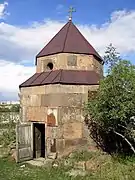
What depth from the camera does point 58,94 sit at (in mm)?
13531

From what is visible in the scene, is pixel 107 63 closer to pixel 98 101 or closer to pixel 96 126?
pixel 98 101

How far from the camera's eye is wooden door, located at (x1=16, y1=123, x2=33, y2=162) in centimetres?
1377

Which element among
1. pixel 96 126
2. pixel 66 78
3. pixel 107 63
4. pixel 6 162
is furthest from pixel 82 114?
pixel 6 162

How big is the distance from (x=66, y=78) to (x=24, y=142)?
11.6 ft

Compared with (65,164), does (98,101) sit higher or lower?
higher

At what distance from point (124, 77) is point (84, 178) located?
3843 mm

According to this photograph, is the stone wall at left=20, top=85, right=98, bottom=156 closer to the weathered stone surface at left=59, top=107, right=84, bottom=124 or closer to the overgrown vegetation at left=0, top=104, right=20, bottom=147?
the weathered stone surface at left=59, top=107, right=84, bottom=124

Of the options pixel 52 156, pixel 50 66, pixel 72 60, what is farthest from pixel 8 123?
pixel 72 60

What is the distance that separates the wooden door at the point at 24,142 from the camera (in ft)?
45.2

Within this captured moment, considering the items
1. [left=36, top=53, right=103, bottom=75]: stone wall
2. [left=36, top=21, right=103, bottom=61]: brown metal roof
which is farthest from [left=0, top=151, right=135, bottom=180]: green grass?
[left=36, top=21, right=103, bottom=61]: brown metal roof

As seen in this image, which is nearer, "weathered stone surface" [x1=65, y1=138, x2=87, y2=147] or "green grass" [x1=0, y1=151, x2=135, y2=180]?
"green grass" [x1=0, y1=151, x2=135, y2=180]

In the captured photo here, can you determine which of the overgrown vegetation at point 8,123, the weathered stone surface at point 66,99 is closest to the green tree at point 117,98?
the weathered stone surface at point 66,99

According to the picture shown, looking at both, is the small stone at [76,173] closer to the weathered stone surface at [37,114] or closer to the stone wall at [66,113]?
the stone wall at [66,113]

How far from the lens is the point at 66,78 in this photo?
1381 cm
